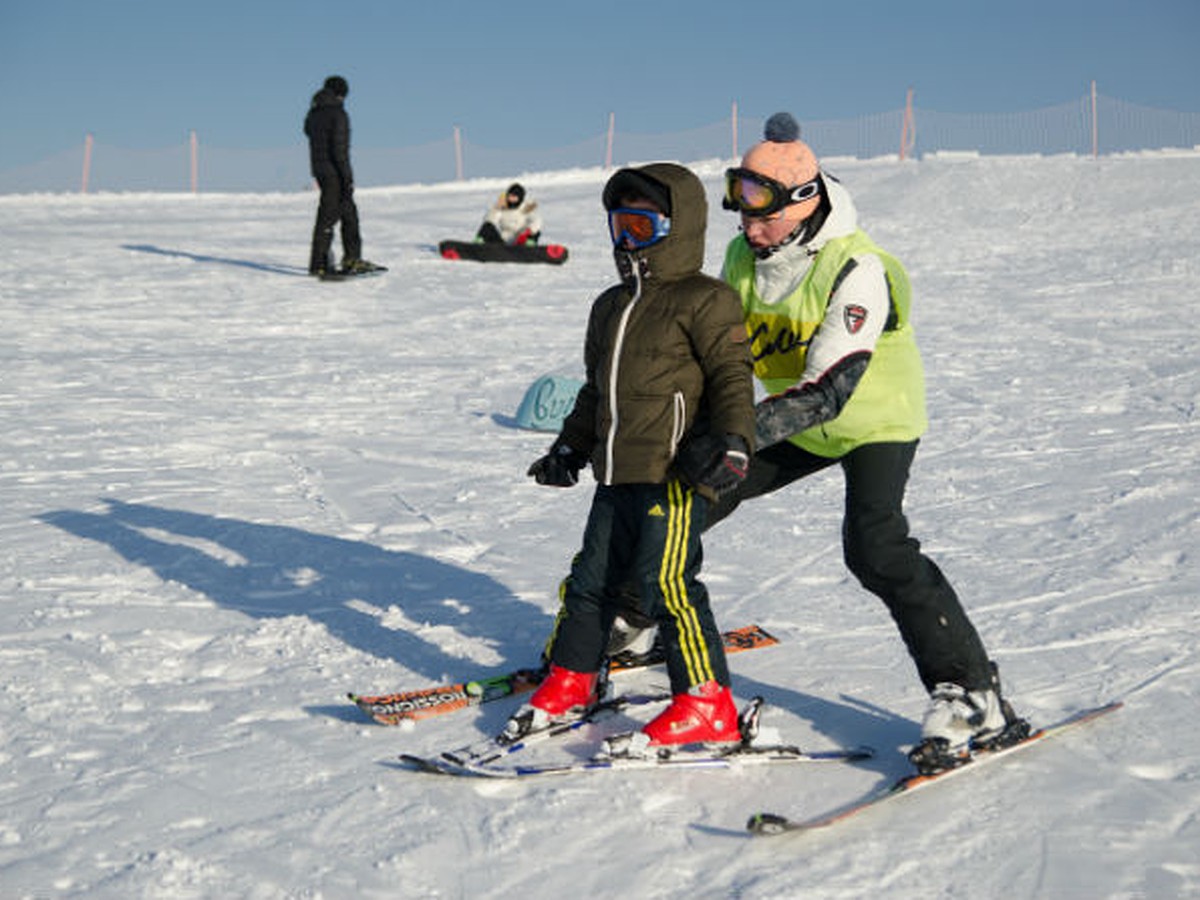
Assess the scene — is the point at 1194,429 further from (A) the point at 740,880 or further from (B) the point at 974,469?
(A) the point at 740,880

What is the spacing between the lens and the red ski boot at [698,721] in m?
3.55

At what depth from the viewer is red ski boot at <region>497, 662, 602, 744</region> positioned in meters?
3.68

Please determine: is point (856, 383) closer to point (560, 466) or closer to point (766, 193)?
point (766, 193)

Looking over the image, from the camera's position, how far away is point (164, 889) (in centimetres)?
285

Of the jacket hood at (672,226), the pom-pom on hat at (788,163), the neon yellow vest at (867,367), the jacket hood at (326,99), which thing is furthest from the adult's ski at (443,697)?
the jacket hood at (326,99)

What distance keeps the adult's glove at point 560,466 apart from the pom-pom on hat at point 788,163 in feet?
2.80

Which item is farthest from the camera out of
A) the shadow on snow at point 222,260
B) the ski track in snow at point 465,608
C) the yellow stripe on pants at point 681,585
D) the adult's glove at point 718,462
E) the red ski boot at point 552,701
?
the shadow on snow at point 222,260

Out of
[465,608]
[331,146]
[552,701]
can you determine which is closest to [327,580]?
[465,608]

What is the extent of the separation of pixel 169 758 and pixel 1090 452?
18.4 feet

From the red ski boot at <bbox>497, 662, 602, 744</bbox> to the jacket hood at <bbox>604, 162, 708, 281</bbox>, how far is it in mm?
1112

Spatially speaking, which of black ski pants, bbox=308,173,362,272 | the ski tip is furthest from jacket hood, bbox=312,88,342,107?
the ski tip

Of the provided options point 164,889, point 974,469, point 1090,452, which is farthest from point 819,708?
point 1090,452

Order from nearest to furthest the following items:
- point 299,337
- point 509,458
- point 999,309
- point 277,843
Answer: point 277,843 → point 509,458 → point 299,337 → point 999,309

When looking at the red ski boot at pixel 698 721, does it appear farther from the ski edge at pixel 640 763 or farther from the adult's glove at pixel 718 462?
the adult's glove at pixel 718 462
